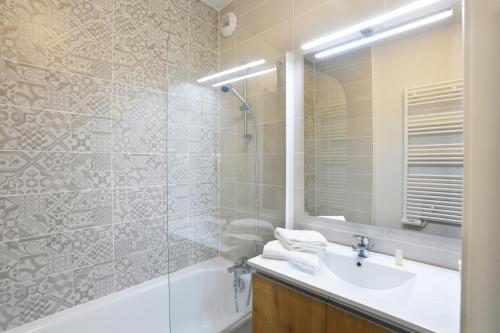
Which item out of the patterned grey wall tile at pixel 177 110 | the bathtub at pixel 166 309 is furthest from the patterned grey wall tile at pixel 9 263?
the patterned grey wall tile at pixel 177 110

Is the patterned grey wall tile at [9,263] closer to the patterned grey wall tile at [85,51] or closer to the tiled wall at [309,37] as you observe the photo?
the patterned grey wall tile at [85,51]

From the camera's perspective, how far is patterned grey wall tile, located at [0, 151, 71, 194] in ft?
3.98

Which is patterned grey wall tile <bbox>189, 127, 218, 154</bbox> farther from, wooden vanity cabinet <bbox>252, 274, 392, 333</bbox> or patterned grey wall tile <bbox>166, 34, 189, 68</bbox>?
wooden vanity cabinet <bbox>252, 274, 392, 333</bbox>

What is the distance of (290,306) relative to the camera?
3.51ft

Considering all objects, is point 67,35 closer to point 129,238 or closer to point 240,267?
point 129,238

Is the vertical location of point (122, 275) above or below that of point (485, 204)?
below

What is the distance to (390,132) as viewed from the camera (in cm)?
127

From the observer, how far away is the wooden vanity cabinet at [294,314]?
895 millimetres

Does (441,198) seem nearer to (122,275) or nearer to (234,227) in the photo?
(234,227)

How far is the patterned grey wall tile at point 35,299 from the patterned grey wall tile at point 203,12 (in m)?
2.08

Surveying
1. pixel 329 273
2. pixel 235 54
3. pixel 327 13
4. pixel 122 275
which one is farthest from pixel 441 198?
pixel 122 275

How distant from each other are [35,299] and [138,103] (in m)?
1.26

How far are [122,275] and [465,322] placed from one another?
176 centimetres

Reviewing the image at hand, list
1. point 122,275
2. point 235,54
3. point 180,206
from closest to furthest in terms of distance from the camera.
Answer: point 122,275
point 180,206
point 235,54
